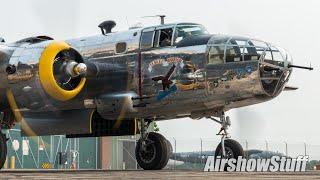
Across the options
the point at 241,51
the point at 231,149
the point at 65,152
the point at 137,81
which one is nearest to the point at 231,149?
the point at 231,149

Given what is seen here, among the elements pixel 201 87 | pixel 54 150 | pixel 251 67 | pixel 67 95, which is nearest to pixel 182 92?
pixel 201 87

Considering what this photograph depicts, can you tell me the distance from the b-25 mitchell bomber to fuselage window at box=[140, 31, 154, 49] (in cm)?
3

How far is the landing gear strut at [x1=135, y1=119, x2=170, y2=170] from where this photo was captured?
17.8m

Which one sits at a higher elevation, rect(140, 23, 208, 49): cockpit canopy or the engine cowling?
rect(140, 23, 208, 49): cockpit canopy

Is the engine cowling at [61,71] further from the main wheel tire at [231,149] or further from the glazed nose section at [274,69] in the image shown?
the glazed nose section at [274,69]

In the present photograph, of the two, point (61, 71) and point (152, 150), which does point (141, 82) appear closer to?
point (61, 71)

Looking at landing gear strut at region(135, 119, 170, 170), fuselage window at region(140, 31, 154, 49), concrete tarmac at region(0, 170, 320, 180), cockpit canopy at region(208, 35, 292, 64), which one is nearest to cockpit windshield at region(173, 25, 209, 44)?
fuselage window at region(140, 31, 154, 49)

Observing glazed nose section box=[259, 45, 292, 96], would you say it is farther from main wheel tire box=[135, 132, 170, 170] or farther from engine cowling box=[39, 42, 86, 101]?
engine cowling box=[39, 42, 86, 101]

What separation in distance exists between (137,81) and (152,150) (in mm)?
2551

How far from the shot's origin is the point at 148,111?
55.2 ft

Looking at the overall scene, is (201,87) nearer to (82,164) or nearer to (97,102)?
(97,102)

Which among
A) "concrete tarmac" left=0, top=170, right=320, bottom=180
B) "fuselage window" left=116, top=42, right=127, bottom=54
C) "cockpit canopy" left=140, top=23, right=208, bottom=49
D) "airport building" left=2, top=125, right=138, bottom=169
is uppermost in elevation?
"cockpit canopy" left=140, top=23, right=208, bottom=49

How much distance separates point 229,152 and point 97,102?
157 inches

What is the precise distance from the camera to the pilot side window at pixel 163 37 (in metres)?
16.7
